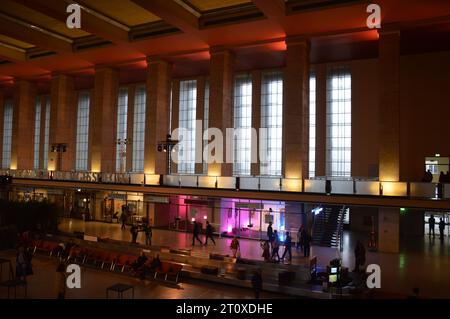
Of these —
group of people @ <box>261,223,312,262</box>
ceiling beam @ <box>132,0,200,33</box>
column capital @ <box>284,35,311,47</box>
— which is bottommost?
group of people @ <box>261,223,312,262</box>

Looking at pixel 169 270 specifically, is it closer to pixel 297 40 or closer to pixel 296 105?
pixel 296 105

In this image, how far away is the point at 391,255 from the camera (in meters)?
18.8

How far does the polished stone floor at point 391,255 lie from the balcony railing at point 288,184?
3.07m

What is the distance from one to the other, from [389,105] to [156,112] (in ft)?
49.6

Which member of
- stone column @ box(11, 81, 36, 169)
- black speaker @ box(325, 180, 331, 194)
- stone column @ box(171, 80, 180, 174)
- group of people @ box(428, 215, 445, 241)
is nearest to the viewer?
black speaker @ box(325, 180, 331, 194)

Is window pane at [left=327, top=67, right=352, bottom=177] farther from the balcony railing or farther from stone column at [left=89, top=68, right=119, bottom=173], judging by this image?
stone column at [left=89, top=68, right=119, bottom=173]

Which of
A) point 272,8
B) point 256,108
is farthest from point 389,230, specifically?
point 256,108

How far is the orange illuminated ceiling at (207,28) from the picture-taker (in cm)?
1930

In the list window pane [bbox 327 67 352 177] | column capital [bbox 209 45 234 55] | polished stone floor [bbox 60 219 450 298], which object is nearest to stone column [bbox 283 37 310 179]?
column capital [bbox 209 45 234 55]

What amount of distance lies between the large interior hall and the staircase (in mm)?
94

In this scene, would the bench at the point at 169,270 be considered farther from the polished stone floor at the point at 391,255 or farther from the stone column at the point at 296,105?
the stone column at the point at 296,105

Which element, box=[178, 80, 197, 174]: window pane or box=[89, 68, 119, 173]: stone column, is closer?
box=[89, 68, 119, 173]: stone column

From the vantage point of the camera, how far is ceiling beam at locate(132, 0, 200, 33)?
19234 mm

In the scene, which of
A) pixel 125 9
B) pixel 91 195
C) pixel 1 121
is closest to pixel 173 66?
pixel 125 9
